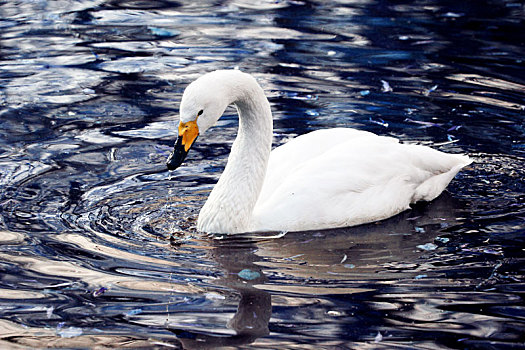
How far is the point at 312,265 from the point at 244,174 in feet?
3.46

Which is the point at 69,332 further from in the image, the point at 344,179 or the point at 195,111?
the point at 344,179

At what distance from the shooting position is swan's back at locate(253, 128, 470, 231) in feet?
22.3

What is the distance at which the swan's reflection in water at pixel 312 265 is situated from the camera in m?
5.28

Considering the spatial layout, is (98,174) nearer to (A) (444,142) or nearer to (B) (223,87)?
(B) (223,87)

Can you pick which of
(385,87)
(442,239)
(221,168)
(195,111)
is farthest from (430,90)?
(195,111)

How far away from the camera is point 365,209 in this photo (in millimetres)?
7070

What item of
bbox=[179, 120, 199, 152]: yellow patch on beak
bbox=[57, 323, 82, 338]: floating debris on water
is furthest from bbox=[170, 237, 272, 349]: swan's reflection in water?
bbox=[179, 120, 199, 152]: yellow patch on beak

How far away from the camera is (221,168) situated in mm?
8117

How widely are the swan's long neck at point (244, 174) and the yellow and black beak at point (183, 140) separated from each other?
645 mm

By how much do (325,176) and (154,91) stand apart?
147 inches

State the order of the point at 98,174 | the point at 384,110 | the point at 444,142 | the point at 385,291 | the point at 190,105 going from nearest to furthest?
the point at 385,291
the point at 190,105
the point at 98,174
the point at 444,142
the point at 384,110

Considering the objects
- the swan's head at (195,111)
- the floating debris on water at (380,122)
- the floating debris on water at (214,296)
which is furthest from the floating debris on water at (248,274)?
the floating debris on water at (380,122)

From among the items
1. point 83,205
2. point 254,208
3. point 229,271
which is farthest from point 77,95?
point 229,271

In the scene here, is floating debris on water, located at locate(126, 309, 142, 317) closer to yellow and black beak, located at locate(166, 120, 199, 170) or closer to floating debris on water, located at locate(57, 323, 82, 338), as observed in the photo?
floating debris on water, located at locate(57, 323, 82, 338)
